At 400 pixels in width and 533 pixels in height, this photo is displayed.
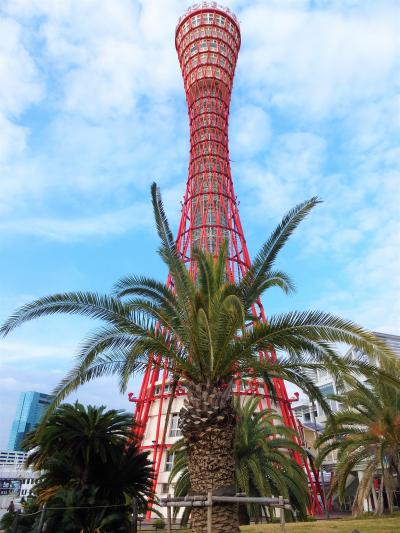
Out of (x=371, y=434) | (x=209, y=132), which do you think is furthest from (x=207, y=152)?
(x=371, y=434)

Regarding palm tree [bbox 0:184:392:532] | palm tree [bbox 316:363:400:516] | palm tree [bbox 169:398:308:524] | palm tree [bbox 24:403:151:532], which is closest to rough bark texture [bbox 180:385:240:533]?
palm tree [bbox 0:184:392:532]

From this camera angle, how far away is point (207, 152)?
31938 millimetres

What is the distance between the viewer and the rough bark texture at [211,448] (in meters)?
8.59

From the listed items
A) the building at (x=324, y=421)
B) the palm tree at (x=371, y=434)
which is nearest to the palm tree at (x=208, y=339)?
the palm tree at (x=371, y=434)

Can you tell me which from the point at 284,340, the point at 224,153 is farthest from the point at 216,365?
the point at 224,153

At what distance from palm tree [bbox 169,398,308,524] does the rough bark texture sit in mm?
7023

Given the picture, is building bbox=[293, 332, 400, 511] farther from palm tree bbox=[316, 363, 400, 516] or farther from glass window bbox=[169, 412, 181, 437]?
palm tree bbox=[316, 363, 400, 516]

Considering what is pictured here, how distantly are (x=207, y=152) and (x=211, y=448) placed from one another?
25.8 meters

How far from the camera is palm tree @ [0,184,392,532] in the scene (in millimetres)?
8984

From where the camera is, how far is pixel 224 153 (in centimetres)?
3234

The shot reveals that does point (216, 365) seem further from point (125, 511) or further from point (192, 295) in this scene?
point (125, 511)

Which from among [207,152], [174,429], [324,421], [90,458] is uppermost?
[207,152]

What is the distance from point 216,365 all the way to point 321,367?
2429mm

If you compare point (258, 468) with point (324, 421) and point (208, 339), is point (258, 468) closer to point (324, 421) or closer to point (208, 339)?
point (208, 339)
